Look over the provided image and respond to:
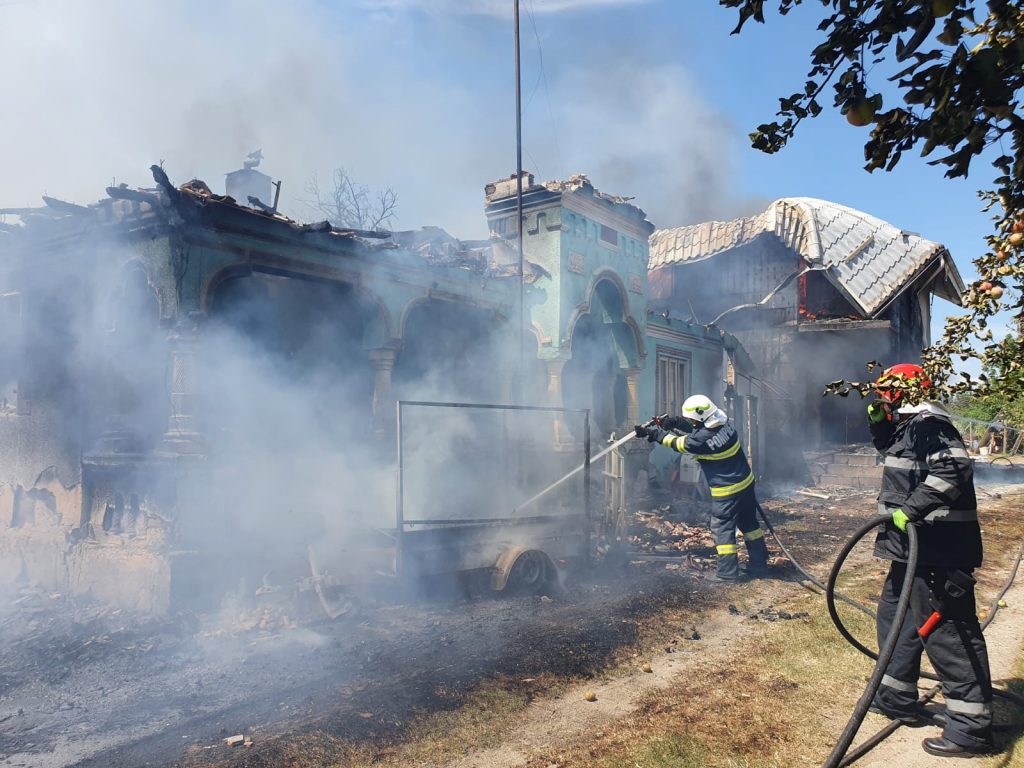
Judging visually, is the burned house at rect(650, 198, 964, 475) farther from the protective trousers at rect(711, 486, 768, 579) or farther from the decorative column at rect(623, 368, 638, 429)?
Answer: the protective trousers at rect(711, 486, 768, 579)

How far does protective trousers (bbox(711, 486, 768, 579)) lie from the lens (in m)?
7.99

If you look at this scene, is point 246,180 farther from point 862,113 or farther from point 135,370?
point 862,113

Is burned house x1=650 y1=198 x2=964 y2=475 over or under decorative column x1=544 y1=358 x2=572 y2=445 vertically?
over

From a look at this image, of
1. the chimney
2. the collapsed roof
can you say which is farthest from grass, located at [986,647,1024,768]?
the collapsed roof

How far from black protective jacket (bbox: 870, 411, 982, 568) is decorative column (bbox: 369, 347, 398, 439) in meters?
6.17

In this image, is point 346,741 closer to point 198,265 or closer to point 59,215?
point 198,265

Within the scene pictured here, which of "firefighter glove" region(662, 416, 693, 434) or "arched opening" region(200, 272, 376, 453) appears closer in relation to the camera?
"arched opening" region(200, 272, 376, 453)

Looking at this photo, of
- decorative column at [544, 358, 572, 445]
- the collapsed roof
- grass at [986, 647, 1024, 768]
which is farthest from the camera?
the collapsed roof

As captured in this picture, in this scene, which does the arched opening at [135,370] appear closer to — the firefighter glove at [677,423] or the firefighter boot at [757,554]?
A: the firefighter glove at [677,423]

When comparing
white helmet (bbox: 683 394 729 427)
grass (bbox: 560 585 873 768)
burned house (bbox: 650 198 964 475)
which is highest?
burned house (bbox: 650 198 964 475)

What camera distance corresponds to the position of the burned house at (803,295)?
729 inches

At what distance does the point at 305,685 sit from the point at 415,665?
816 millimetres

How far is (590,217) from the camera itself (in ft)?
38.6

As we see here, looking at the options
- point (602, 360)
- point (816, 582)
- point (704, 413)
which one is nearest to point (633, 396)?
point (602, 360)
